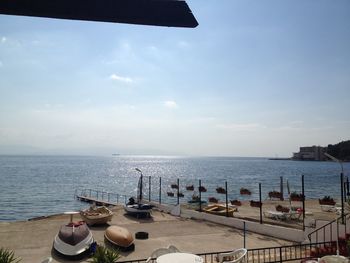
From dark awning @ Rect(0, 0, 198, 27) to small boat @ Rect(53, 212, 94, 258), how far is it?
1436 cm

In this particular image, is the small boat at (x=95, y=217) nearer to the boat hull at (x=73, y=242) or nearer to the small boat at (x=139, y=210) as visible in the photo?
the small boat at (x=139, y=210)

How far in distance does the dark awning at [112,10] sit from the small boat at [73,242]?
14359 mm

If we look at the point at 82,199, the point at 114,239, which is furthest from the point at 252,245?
the point at 82,199

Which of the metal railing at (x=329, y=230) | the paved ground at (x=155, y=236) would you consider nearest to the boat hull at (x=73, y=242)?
the paved ground at (x=155, y=236)

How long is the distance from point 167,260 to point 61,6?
8.42 metres

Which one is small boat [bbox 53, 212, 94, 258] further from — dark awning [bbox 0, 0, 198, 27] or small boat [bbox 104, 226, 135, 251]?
dark awning [bbox 0, 0, 198, 27]

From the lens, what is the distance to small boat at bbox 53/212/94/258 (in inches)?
631

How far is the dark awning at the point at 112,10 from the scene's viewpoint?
256 centimetres

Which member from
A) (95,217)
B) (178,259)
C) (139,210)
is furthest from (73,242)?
(139,210)

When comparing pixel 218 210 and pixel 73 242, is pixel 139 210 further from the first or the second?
pixel 73 242

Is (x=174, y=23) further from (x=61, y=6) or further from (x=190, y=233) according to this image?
(x=190, y=233)

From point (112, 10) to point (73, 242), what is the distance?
15629 mm

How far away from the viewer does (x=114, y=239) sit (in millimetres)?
17391

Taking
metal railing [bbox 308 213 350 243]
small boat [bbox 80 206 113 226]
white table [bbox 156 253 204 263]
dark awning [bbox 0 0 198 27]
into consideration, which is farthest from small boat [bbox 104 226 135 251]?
dark awning [bbox 0 0 198 27]
